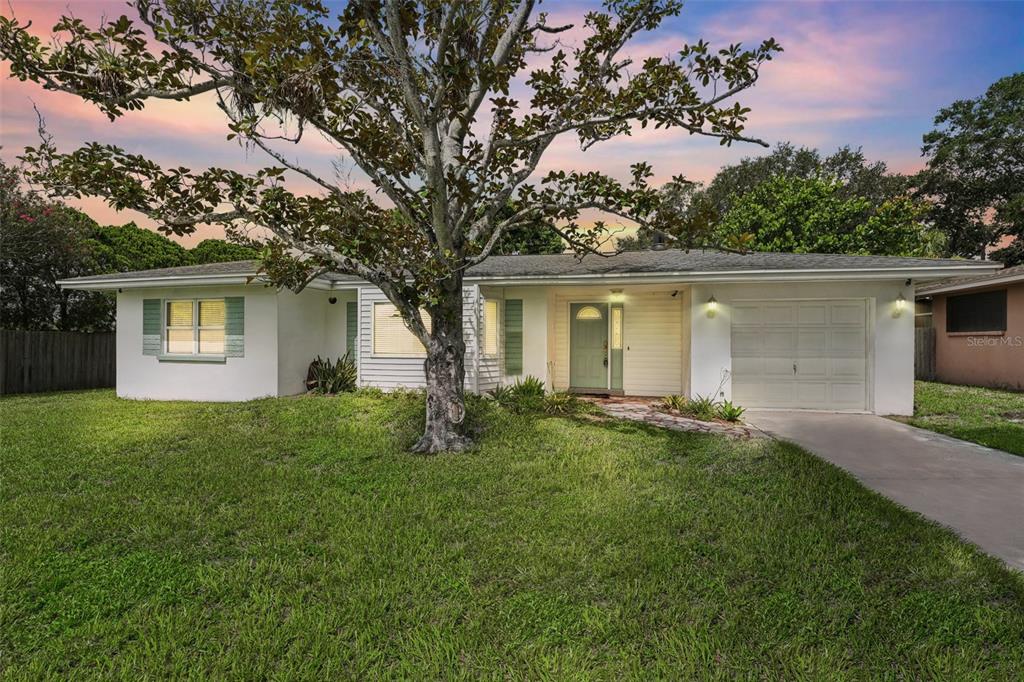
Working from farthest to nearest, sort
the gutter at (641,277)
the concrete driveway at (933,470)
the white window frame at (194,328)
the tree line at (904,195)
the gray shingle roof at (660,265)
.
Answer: the tree line at (904,195) → the white window frame at (194,328) → the gray shingle roof at (660,265) → the gutter at (641,277) → the concrete driveway at (933,470)

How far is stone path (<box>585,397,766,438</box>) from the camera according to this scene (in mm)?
7326

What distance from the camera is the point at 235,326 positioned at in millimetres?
10266

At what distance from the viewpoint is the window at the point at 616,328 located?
11.3 m

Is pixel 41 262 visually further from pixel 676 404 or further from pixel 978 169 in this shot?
pixel 978 169

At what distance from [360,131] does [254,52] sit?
1.15 metres

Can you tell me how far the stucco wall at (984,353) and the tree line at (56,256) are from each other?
60.3 feet

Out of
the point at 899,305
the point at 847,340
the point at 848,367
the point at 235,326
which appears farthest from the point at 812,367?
the point at 235,326

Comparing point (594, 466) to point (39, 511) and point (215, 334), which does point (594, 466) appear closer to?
point (39, 511)

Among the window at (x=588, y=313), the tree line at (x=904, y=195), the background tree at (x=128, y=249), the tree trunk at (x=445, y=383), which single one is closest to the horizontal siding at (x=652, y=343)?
the window at (x=588, y=313)

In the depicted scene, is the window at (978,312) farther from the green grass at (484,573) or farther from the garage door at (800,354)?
the green grass at (484,573)

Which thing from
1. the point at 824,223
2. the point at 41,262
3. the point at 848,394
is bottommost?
the point at 848,394

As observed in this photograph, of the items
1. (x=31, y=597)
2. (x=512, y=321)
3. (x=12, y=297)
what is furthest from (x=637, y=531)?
(x=12, y=297)

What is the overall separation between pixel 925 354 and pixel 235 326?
18767 mm

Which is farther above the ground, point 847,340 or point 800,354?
point 847,340
